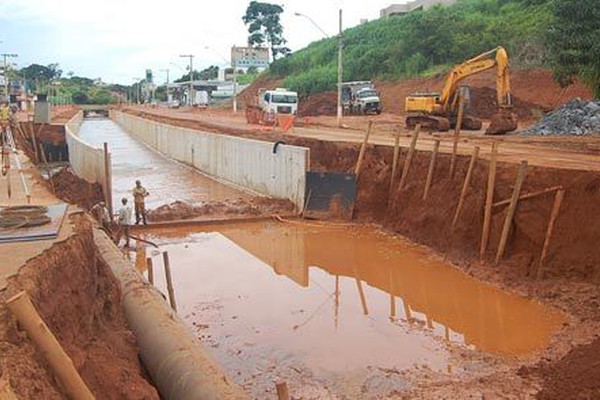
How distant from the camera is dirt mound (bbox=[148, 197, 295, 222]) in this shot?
70.7ft

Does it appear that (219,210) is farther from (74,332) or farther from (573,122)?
(74,332)

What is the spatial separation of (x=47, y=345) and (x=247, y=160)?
22.5m

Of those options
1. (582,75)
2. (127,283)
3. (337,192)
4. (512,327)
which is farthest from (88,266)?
(582,75)

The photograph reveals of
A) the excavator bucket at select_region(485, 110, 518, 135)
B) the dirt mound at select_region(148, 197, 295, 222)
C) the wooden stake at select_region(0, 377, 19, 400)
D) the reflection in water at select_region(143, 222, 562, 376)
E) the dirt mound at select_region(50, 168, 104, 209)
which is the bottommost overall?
the reflection in water at select_region(143, 222, 562, 376)

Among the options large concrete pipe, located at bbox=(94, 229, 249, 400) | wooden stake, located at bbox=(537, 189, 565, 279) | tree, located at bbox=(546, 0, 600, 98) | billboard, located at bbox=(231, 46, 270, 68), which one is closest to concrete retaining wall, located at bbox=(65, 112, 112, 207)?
large concrete pipe, located at bbox=(94, 229, 249, 400)

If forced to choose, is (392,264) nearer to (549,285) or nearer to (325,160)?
(549,285)

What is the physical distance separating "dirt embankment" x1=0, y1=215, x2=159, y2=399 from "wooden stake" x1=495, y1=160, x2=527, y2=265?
9191 millimetres

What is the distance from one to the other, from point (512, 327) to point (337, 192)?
1005cm

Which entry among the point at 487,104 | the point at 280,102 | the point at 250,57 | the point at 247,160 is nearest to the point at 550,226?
the point at 247,160

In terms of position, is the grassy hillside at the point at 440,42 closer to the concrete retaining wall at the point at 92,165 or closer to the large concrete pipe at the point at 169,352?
the concrete retaining wall at the point at 92,165

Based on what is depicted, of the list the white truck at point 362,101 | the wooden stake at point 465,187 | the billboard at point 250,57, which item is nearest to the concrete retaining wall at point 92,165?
the wooden stake at point 465,187

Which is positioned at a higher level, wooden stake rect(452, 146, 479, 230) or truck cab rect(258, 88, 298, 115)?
truck cab rect(258, 88, 298, 115)

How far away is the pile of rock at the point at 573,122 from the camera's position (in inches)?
1065

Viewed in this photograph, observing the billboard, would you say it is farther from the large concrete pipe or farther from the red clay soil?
the large concrete pipe
